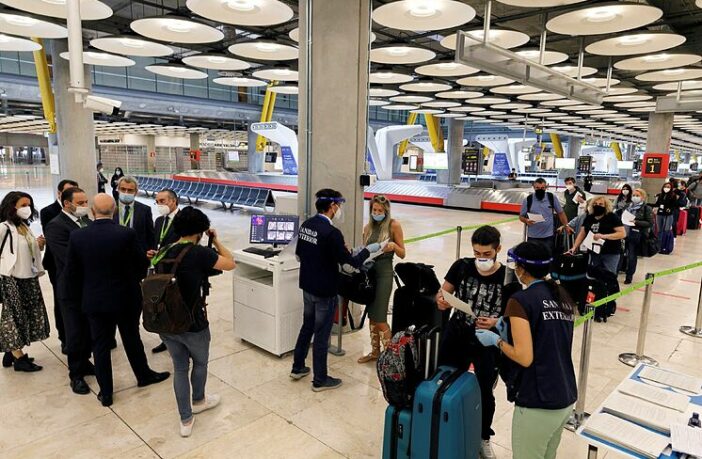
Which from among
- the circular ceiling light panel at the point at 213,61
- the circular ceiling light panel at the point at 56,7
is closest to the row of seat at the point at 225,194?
the circular ceiling light panel at the point at 213,61

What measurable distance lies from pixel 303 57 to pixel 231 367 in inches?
128

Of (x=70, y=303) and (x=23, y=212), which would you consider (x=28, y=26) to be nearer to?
(x=23, y=212)

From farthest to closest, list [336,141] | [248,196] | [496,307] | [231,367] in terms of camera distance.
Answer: [248,196]
[336,141]
[231,367]
[496,307]

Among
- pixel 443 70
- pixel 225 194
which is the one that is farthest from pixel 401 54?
pixel 225 194

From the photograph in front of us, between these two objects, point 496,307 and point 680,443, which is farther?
point 496,307

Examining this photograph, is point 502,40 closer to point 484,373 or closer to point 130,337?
point 484,373

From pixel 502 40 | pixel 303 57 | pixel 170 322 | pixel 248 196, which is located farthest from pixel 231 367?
pixel 248 196

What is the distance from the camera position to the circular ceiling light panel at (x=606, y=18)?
604cm

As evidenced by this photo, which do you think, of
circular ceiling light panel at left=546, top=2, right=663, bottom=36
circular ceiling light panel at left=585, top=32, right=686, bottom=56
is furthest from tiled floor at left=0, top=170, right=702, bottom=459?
circular ceiling light panel at left=585, top=32, right=686, bottom=56

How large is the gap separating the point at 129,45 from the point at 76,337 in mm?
7404

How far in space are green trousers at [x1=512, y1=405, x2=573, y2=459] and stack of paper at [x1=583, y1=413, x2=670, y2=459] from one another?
16cm

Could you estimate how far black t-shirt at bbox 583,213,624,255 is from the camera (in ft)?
19.5

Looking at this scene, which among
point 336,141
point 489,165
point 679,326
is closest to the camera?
point 336,141

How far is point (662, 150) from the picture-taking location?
61.6 feet
